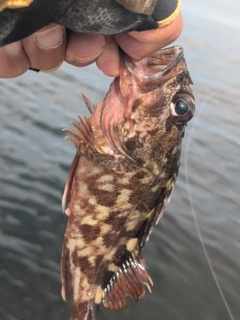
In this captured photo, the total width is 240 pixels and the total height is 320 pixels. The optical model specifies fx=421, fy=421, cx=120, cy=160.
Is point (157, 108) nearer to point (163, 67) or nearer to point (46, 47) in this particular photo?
point (163, 67)

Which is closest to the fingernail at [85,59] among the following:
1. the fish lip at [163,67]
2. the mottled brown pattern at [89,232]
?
the fish lip at [163,67]

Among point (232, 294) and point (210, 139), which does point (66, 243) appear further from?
point (210, 139)

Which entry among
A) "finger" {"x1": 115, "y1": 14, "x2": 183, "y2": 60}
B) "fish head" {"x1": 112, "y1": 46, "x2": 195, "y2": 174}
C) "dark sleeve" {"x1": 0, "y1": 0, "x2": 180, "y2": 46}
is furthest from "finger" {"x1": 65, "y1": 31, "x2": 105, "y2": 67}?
"fish head" {"x1": 112, "y1": 46, "x2": 195, "y2": 174}

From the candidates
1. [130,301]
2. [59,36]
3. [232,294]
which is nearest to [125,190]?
[59,36]

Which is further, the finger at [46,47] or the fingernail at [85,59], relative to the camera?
the fingernail at [85,59]

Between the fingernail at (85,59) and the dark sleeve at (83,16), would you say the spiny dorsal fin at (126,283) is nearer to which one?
the fingernail at (85,59)

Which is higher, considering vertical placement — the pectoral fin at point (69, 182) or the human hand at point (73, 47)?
the human hand at point (73, 47)

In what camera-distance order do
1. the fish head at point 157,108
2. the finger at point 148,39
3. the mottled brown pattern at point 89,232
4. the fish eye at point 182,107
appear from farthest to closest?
the mottled brown pattern at point 89,232
the fish eye at point 182,107
the fish head at point 157,108
the finger at point 148,39
